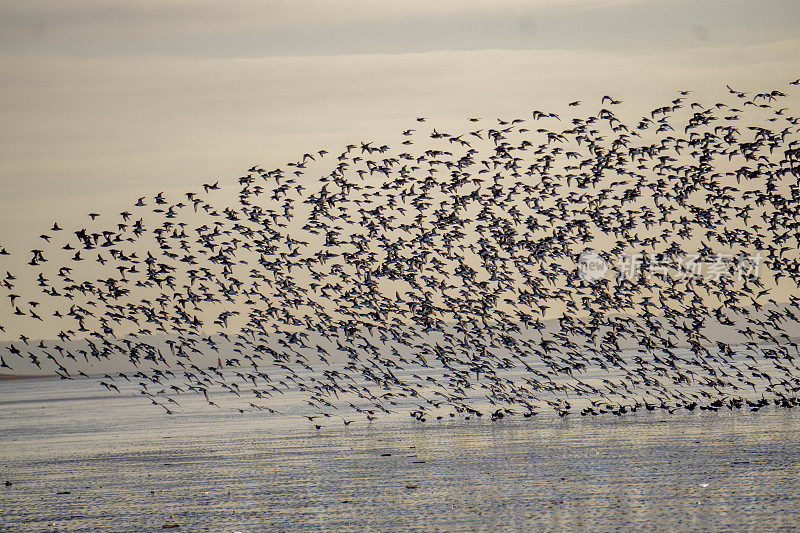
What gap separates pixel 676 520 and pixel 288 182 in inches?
1274

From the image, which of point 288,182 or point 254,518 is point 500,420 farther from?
point 254,518

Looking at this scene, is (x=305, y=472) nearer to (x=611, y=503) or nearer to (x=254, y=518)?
(x=254, y=518)

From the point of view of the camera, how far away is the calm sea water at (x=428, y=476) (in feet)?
94.6

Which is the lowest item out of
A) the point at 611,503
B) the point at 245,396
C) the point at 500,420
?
the point at 245,396

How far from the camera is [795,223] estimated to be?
5172cm

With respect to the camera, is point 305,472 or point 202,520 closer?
point 202,520

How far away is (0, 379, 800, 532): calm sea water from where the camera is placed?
94.6 ft

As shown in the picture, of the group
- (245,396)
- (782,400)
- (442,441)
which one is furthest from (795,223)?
(245,396)

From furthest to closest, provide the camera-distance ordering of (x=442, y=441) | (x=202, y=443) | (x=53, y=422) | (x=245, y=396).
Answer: (x=245, y=396), (x=53, y=422), (x=202, y=443), (x=442, y=441)

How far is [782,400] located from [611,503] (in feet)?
126

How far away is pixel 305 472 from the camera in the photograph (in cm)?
4112

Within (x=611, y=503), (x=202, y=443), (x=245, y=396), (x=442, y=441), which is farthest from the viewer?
(x=245, y=396)

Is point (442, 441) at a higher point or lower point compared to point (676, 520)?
lower

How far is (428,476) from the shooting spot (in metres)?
38.2
